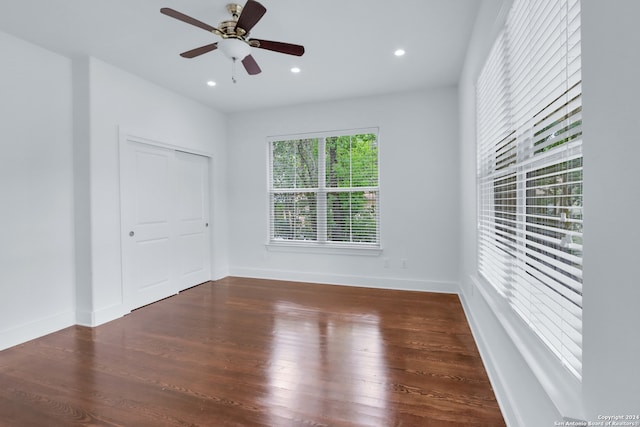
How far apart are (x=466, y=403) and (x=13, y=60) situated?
4.61 meters

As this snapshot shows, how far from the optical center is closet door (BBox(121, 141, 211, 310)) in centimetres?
379

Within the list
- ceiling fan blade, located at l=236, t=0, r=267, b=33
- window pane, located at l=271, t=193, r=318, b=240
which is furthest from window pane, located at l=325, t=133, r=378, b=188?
ceiling fan blade, located at l=236, t=0, r=267, b=33

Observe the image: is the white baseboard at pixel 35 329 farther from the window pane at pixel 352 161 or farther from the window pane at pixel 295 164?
the window pane at pixel 352 161

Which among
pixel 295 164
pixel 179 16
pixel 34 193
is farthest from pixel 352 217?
pixel 34 193

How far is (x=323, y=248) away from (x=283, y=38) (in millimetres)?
2925

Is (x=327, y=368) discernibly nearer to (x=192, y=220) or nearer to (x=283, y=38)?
(x=283, y=38)

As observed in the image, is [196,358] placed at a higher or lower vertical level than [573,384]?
lower

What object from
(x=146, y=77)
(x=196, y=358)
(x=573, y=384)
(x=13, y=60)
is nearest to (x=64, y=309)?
(x=196, y=358)

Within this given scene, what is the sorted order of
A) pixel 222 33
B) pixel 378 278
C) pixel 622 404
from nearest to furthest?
pixel 622 404
pixel 222 33
pixel 378 278

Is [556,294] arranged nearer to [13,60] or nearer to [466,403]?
[466,403]

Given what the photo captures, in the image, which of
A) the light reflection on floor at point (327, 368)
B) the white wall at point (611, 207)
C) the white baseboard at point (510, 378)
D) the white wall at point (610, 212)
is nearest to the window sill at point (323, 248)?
the light reflection on floor at point (327, 368)

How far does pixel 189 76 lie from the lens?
3832 millimetres

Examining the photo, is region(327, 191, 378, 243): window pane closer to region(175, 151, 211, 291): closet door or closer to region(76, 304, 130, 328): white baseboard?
region(175, 151, 211, 291): closet door

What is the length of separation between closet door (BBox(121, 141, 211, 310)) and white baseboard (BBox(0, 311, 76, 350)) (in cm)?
57
